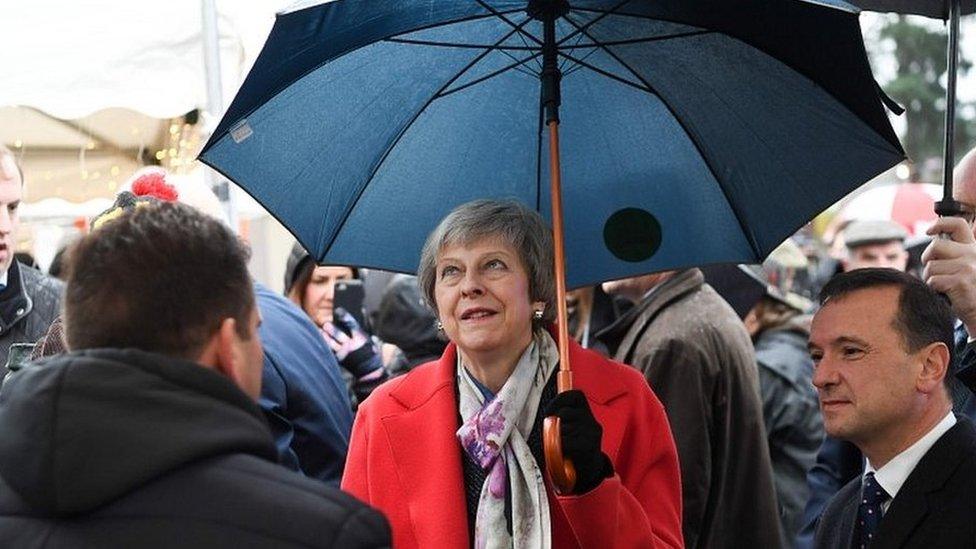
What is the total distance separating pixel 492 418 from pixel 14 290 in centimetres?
218

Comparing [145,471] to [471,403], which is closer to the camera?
[145,471]

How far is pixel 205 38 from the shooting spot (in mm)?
4938

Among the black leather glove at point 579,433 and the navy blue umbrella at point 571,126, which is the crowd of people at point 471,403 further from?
the navy blue umbrella at point 571,126

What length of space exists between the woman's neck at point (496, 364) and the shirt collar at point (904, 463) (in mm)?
971

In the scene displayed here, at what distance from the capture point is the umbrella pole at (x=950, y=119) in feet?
11.2

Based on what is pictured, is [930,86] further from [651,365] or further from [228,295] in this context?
[228,295]

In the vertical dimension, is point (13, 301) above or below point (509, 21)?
below

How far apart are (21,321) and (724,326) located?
2555 mm

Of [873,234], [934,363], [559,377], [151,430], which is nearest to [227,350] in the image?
[151,430]

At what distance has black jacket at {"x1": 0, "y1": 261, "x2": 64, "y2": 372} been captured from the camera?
4.74 meters

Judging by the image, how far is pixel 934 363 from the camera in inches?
132

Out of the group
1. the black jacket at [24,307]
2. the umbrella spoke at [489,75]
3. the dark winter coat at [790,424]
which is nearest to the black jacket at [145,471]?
the umbrella spoke at [489,75]

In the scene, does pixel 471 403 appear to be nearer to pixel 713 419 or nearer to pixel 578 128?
pixel 578 128

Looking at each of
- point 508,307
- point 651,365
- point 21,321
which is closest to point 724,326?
point 651,365
